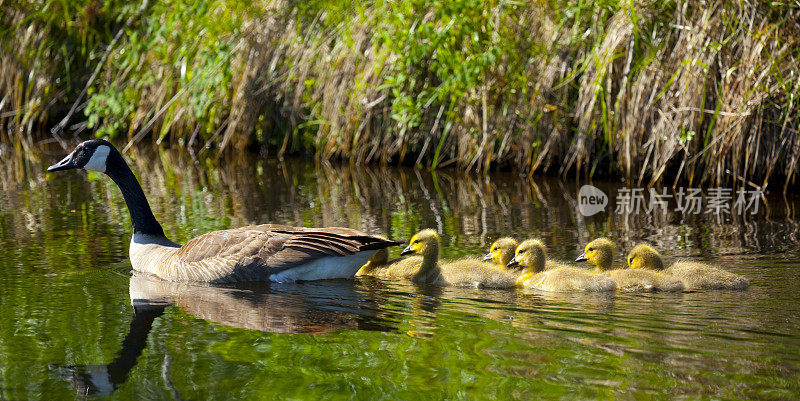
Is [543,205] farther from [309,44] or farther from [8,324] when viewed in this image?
[8,324]

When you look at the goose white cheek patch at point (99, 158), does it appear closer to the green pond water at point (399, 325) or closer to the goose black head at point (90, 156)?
the goose black head at point (90, 156)

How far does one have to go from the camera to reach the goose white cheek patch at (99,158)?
26.3 ft

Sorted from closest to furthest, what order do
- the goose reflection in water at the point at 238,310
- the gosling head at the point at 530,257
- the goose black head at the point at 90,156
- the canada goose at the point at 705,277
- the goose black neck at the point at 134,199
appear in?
the goose reflection in water at the point at 238,310 → the canada goose at the point at 705,277 → the gosling head at the point at 530,257 → the goose black neck at the point at 134,199 → the goose black head at the point at 90,156

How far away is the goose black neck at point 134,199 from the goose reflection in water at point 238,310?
1.86 feet

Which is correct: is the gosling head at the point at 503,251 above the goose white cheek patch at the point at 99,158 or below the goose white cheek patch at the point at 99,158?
below

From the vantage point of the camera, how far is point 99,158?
804 centimetres

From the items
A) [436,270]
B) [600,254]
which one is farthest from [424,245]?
[600,254]

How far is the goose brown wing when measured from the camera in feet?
23.0

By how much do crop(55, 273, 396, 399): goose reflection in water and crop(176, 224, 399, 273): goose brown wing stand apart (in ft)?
0.61

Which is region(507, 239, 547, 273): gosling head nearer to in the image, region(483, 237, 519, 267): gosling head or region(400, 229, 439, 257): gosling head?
region(483, 237, 519, 267): gosling head

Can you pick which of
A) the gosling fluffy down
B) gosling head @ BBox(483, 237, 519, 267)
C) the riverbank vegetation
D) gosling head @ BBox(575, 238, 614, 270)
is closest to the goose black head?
the gosling fluffy down

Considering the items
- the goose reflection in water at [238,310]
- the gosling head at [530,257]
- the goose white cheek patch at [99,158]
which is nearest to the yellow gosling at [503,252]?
the gosling head at [530,257]

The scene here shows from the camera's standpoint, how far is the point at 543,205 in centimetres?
1056

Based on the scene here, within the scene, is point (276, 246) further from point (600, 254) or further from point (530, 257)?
point (600, 254)
